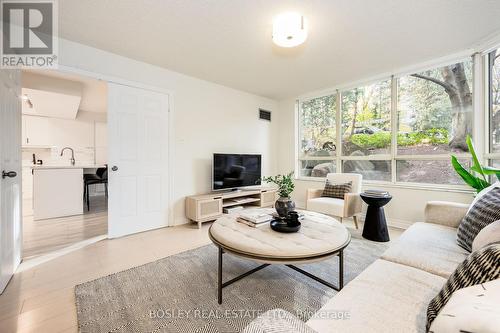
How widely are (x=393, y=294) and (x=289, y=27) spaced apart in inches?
83.9

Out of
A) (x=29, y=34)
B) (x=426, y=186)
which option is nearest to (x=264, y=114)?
(x=426, y=186)

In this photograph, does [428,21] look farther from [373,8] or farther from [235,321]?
[235,321]

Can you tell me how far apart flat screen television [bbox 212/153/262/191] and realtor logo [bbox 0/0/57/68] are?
2360 mm

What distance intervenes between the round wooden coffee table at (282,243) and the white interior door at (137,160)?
5.69 feet

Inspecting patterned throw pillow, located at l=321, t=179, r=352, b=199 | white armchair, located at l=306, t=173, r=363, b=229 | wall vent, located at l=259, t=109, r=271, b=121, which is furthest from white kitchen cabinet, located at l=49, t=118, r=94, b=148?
patterned throw pillow, located at l=321, t=179, r=352, b=199

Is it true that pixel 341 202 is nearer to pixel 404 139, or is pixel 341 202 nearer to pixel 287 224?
pixel 404 139

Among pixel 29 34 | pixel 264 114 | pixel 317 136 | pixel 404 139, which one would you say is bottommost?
pixel 404 139

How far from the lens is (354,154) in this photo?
12.3 feet

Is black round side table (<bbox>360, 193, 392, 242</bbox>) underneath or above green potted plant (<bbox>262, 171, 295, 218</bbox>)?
underneath

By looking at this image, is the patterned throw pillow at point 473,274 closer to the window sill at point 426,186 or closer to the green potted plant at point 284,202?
the green potted plant at point 284,202

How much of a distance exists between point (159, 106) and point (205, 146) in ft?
3.14

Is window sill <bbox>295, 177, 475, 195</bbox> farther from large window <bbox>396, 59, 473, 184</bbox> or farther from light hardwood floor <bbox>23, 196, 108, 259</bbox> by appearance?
light hardwood floor <bbox>23, 196, 108, 259</bbox>

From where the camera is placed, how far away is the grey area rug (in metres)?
1.32

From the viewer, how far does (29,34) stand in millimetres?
2242
